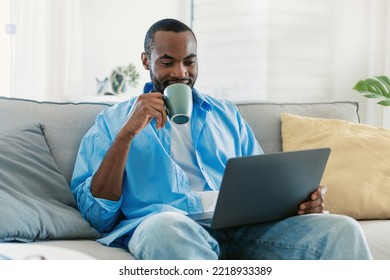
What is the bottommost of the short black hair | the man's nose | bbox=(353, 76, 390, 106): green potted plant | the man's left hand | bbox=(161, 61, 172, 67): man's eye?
the man's left hand

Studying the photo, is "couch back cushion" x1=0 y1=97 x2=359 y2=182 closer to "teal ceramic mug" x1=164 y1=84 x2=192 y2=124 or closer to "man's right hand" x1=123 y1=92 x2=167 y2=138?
"man's right hand" x1=123 y1=92 x2=167 y2=138

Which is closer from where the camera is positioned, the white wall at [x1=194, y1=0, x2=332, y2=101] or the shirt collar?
the shirt collar

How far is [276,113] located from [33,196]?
37.7 inches

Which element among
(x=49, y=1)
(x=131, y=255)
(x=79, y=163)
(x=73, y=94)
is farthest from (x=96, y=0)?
(x=131, y=255)

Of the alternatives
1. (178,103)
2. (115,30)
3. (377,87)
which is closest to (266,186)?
(178,103)

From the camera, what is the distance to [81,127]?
1924mm

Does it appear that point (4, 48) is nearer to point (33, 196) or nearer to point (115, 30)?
point (115, 30)

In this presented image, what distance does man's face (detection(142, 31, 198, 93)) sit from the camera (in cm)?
179

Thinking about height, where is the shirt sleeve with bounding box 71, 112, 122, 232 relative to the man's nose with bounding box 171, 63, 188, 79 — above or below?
below

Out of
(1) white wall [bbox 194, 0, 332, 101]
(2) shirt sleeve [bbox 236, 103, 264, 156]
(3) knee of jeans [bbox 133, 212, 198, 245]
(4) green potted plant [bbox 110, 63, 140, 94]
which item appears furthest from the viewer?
(4) green potted plant [bbox 110, 63, 140, 94]

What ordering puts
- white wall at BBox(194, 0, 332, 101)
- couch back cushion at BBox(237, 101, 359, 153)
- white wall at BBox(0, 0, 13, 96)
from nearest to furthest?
couch back cushion at BBox(237, 101, 359, 153), white wall at BBox(0, 0, 13, 96), white wall at BBox(194, 0, 332, 101)

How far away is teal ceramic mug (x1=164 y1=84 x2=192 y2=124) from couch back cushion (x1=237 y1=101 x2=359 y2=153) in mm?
662

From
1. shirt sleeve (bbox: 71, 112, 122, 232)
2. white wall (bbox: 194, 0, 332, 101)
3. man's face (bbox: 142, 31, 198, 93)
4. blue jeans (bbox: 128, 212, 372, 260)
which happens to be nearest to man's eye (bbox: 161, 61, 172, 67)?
man's face (bbox: 142, 31, 198, 93)

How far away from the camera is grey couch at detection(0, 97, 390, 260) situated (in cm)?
158
